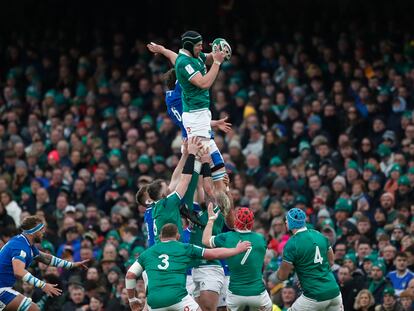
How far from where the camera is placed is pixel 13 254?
56.7ft

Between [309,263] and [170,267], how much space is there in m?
2.06

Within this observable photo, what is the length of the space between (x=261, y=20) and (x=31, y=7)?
6276 mm

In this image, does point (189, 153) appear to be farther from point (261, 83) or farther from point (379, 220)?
point (261, 83)

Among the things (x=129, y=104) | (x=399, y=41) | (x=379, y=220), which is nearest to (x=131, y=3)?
(x=129, y=104)

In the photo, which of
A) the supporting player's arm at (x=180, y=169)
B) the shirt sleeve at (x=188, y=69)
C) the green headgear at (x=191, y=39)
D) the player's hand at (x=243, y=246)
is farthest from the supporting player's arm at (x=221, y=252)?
the green headgear at (x=191, y=39)

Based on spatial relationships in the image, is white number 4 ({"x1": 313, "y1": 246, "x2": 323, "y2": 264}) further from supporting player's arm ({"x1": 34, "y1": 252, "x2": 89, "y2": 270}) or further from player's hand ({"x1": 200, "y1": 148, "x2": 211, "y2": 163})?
supporting player's arm ({"x1": 34, "y1": 252, "x2": 89, "y2": 270})

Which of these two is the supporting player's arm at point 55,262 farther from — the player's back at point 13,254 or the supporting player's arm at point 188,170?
the supporting player's arm at point 188,170

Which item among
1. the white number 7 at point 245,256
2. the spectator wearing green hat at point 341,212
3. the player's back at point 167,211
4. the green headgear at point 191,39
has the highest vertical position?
the green headgear at point 191,39

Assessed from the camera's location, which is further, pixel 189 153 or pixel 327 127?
pixel 327 127

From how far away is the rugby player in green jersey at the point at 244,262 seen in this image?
53.5 ft

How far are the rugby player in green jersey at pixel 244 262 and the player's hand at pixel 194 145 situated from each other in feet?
2.48

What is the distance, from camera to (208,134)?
16672 millimetres

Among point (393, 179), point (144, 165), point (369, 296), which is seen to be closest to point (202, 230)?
point (369, 296)

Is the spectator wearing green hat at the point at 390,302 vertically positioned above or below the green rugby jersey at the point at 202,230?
below
